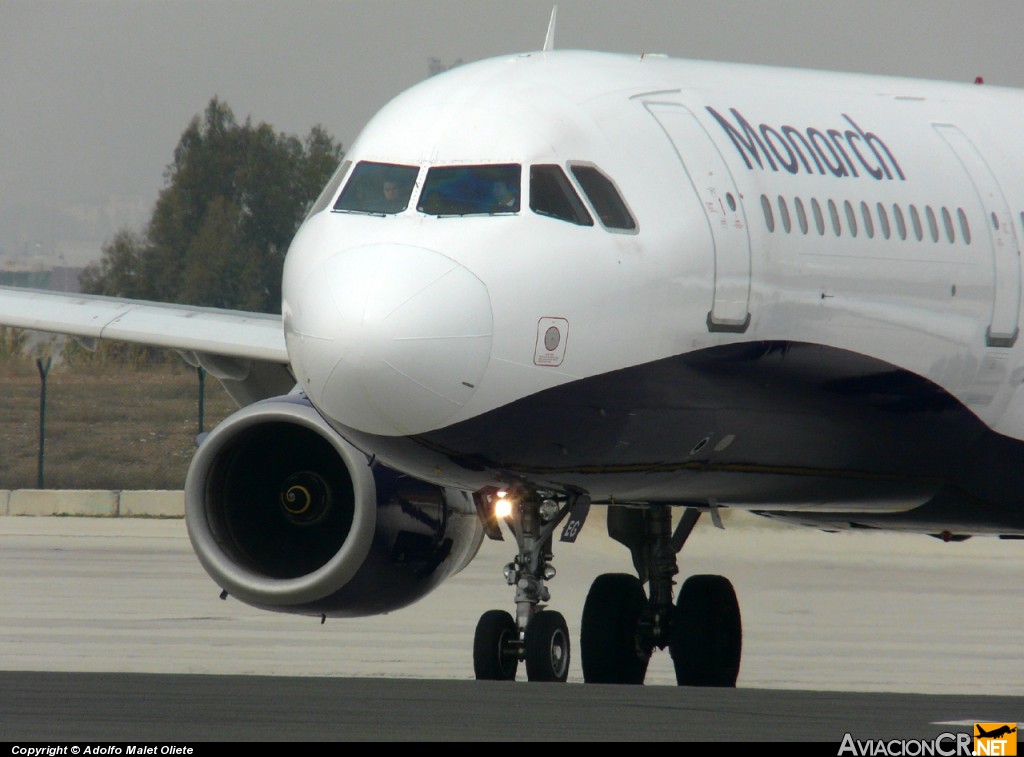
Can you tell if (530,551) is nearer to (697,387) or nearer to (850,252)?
(697,387)

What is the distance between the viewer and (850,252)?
449 inches

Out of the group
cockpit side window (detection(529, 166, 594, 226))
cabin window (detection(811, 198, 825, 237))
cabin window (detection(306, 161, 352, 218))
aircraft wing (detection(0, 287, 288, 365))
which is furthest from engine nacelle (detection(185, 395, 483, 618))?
cabin window (detection(811, 198, 825, 237))

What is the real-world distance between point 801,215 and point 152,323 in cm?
449

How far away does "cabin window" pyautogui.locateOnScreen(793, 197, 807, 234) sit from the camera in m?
11.2

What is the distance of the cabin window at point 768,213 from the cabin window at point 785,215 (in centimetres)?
7

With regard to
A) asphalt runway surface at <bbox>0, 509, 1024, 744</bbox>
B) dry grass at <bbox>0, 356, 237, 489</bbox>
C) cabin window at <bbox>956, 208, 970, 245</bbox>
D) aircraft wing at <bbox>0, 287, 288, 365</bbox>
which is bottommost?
dry grass at <bbox>0, 356, 237, 489</bbox>

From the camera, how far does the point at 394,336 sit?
938cm

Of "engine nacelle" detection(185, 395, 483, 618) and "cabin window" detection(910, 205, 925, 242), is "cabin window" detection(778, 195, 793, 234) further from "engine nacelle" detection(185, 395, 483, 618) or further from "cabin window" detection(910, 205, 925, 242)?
"engine nacelle" detection(185, 395, 483, 618)

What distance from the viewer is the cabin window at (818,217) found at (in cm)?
1130

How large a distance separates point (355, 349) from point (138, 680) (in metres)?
1.67

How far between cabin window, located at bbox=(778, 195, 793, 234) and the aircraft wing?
3.19 meters

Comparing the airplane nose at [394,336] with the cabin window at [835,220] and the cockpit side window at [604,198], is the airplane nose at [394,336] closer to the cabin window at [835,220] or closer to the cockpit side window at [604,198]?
the cockpit side window at [604,198]

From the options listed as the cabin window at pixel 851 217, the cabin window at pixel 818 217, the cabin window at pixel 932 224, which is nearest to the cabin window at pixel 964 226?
the cabin window at pixel 932 224

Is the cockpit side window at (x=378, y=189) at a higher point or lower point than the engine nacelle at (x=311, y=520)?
higher
